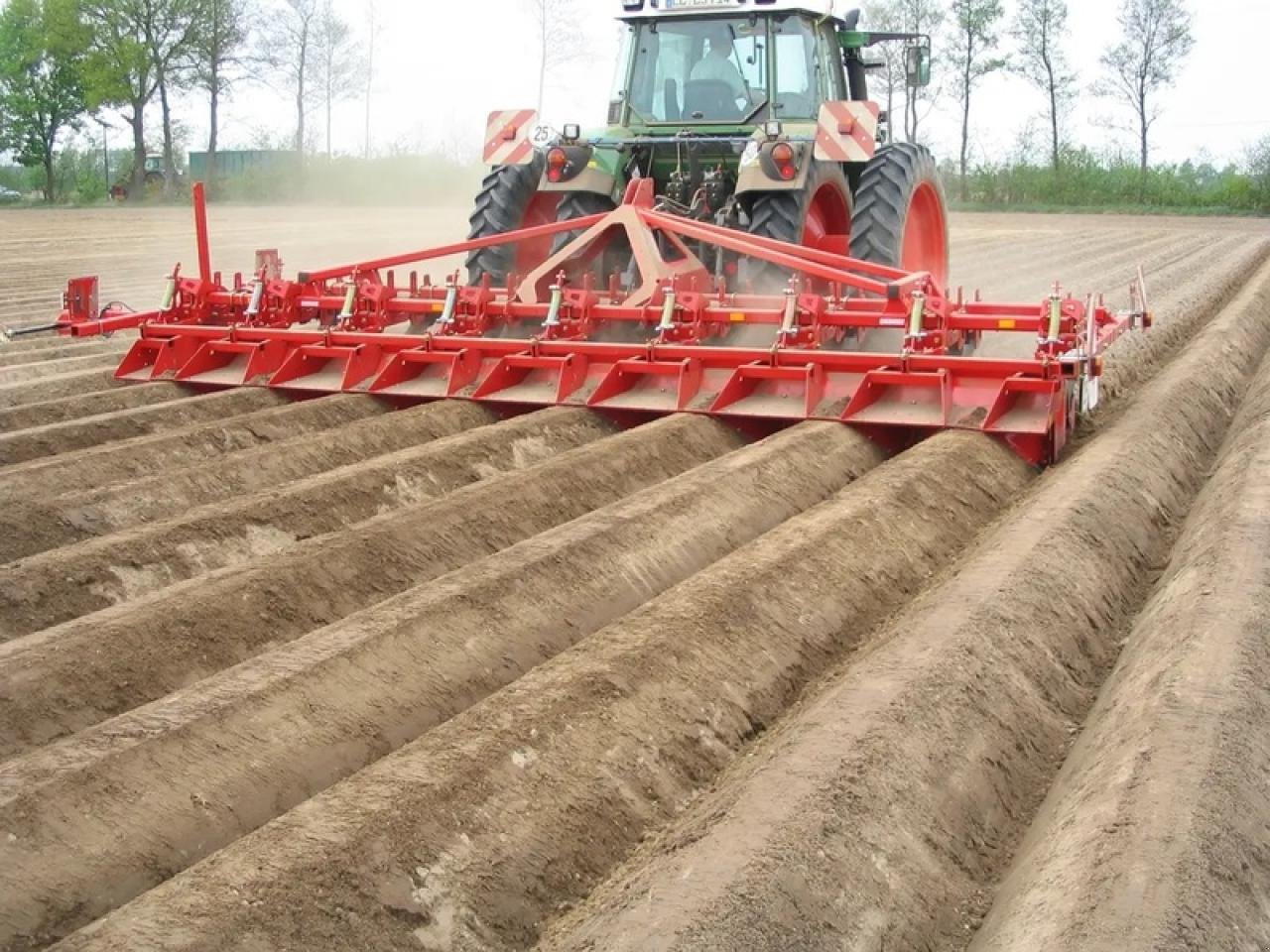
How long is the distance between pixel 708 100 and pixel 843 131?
95 cm

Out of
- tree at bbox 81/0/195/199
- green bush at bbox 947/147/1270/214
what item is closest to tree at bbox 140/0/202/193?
tree at bbox 81/0/195/199

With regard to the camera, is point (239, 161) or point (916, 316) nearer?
point (916, 316)

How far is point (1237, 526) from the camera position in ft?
16.1

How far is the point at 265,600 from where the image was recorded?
4121 mm

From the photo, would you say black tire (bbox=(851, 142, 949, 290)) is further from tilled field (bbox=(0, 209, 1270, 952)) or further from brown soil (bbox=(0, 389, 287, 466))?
brown soil (bbox=(0, 389, 287, 466))

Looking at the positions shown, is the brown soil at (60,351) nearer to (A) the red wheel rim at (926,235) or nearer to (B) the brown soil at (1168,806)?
(A) the red wheel rim at (926,235)

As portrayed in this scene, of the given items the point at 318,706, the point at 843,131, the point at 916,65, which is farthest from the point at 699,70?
the point at 318,706

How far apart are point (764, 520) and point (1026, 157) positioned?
36853mm

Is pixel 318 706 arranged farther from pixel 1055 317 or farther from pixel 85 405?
pixel 85 405

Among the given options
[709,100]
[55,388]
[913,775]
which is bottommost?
[913,775]

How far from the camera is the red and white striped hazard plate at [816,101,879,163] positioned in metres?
8.10

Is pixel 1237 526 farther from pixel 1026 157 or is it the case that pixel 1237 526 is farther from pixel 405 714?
pixel 1026 157

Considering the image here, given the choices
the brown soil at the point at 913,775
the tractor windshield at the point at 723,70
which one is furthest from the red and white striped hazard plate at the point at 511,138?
the brown soil at the point at 913,775

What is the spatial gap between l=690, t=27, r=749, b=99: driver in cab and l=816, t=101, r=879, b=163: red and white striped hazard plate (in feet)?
2.17
